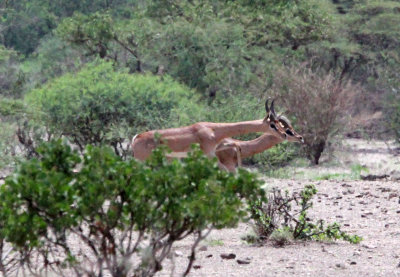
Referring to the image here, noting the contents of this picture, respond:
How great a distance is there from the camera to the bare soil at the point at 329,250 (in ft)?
21.5

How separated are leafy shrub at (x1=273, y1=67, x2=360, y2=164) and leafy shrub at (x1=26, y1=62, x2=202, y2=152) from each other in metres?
3.15

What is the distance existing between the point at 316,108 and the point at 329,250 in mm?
11571

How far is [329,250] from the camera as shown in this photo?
7.37 metres

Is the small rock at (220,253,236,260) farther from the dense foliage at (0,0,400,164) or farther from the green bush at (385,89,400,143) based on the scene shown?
the green bush at (385,89,400,143)

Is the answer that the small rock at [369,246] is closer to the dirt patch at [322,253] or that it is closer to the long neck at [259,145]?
the dirt patch at [322,253]

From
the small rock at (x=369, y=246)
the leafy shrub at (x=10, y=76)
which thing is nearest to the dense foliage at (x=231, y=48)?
the leafy shrub at (x=10, y=76)

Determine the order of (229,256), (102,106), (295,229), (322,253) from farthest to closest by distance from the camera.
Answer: (102,106) < (295,229) < (322,253) < (229,256)

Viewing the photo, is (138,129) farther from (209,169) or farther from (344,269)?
(209,169)

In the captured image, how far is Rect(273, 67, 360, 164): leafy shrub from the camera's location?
61.4ft

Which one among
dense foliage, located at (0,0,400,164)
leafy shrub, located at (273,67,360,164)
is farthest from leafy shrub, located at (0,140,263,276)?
leafy shrub, located at (273,67,360,164)

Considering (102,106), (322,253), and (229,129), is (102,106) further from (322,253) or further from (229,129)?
(322,253)

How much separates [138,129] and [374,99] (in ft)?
45.9

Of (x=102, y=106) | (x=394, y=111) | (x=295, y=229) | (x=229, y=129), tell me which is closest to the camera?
(x=295, y=229)

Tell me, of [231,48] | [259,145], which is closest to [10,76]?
[231,48]
